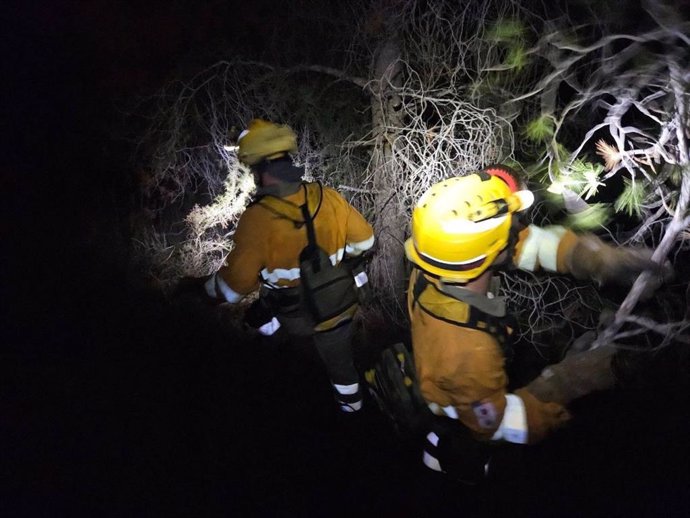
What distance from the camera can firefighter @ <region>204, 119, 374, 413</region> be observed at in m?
2.49

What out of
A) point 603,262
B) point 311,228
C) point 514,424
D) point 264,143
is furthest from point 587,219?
point 264,143

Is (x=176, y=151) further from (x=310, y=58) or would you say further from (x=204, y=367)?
(x=204, y=367)

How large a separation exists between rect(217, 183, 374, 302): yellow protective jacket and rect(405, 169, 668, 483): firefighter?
0.93 m

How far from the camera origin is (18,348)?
427cm

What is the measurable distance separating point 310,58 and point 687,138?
114 inches

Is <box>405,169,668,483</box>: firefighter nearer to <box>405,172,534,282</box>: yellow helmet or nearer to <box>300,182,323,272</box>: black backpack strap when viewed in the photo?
<box>405,172,534,282</box>: yellow helmet

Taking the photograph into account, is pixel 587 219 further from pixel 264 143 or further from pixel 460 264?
pixel 264 143

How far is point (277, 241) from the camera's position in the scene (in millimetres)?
2516

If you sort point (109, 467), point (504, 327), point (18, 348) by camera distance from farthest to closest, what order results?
point (18, 348) → point (109, 467) → point (504, 327)

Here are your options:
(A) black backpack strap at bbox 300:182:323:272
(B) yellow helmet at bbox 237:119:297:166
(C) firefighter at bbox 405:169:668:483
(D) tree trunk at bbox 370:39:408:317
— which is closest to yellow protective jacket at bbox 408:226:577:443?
(C) firefighter at bbox 405:169:668:483

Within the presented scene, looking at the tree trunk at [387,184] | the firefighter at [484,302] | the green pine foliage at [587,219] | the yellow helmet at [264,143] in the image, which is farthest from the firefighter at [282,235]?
the green pine foliage at [587,219]

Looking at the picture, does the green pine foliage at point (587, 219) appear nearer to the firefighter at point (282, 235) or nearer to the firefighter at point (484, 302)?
the firefighter at point (484, 302)

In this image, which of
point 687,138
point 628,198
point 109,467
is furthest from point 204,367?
point 687,138

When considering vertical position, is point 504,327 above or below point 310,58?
below
